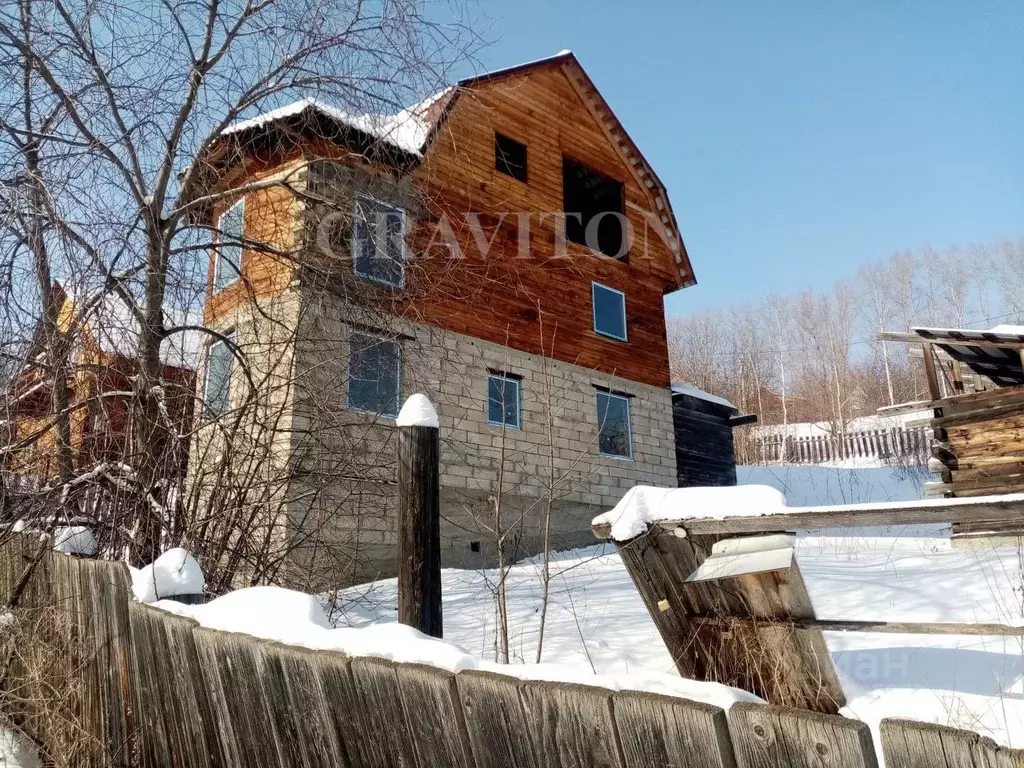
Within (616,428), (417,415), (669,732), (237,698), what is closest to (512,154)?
(616,428)

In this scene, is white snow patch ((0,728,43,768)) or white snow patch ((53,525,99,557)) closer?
white snow patch ((0,728,43,768))

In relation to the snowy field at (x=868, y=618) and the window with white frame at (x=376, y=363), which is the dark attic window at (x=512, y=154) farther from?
the snowy field at (x=868, y=618)

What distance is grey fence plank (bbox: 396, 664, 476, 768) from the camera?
1.83 metres

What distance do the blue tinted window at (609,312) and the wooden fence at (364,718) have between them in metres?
13.7

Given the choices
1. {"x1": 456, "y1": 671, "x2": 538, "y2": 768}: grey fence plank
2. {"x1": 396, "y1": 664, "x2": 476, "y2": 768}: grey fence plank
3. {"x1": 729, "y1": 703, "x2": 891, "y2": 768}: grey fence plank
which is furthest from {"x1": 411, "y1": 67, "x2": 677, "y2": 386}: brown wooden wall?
{"x1": 729, "y1": 703, "x2": 891, "y2": 768}: grey fence plank

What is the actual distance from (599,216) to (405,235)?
11948 millimetres

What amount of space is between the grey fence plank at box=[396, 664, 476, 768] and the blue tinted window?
1490 centimetres

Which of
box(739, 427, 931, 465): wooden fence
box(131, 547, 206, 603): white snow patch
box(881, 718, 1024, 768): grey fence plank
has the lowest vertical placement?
box(881, 718, 1024, 768): grey fence plank

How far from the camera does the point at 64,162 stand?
5602mm

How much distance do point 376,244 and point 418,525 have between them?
3.65 m

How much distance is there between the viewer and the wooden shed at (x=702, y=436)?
20.0 m

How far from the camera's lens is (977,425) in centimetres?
1204

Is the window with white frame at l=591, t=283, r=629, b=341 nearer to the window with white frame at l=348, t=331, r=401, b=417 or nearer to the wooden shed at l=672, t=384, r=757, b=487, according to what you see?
the wooden shed at l=672, t=384, r=757, b=487

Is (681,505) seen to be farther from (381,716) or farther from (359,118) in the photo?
(359,118)
